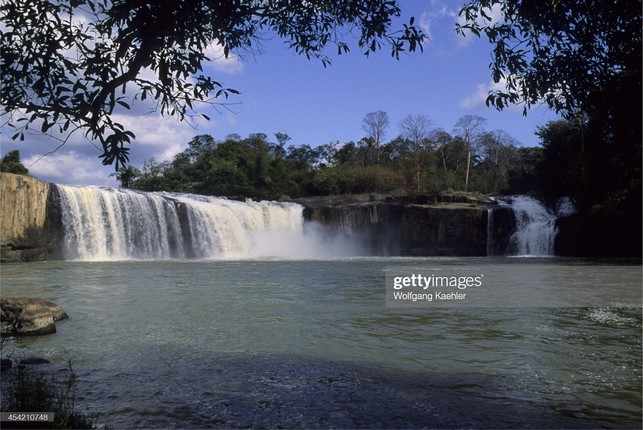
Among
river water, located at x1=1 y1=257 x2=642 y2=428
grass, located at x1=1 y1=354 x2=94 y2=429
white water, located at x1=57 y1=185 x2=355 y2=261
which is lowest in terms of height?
river water, located at x1=1 y1=257 x2=642 y2=428

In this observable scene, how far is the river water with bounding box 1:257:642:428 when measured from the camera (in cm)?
379

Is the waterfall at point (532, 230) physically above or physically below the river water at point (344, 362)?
above

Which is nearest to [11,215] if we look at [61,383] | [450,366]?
[61,383]

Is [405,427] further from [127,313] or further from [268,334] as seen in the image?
[127,313]

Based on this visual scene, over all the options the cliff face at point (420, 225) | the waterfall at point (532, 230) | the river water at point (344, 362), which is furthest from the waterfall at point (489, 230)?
the river water at point (344, 362)

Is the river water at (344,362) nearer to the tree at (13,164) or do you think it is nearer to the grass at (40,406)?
the grass at (40,406)

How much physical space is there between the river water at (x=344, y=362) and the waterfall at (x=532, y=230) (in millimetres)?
20311

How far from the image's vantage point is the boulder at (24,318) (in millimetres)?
6656

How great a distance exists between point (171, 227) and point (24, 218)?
646cm

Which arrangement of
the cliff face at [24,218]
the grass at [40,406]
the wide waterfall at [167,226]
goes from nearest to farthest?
the grass at [40,406] → the cliff face at [24,218] → the wide waterfall at [167,226]

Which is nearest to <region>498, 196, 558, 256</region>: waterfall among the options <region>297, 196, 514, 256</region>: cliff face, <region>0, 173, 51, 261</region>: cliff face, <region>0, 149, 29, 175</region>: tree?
<region>297, 196, 514, 256</region>: cliff face

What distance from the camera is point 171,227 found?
25562 millimetres

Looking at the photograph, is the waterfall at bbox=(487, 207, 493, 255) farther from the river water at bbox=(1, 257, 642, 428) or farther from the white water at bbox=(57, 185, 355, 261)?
the river water at bbox=(1, 257, 642, 428)

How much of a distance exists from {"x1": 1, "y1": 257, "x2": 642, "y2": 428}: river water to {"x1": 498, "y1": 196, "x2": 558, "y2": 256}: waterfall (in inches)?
800
